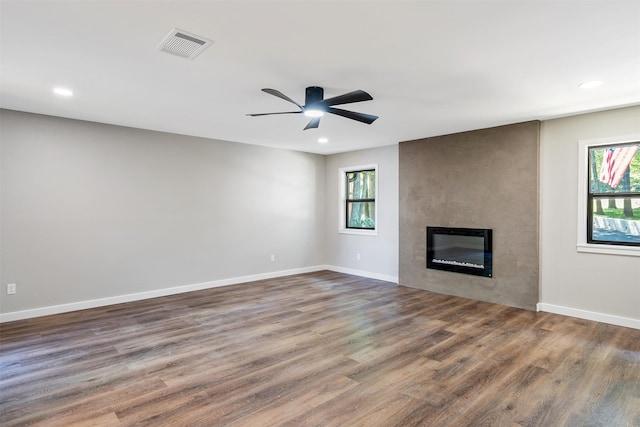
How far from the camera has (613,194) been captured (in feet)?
13.2

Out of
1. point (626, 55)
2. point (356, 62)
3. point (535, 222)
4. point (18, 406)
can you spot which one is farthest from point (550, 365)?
point (18, 406)

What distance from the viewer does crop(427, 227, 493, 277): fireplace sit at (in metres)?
4.94

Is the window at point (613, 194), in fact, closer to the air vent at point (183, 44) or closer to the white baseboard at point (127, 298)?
the air vent at point (183, 44)

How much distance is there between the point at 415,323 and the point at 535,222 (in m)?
2.13

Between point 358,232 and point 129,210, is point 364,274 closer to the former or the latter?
point 358,232

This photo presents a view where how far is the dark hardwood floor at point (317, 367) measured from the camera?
2.26 metres

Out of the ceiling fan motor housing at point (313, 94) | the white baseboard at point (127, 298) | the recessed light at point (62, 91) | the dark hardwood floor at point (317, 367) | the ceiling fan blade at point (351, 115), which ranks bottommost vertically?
the dark hardwood floor at point (317, 367)

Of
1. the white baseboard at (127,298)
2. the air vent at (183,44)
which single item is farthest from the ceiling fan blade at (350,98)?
the white baseboard at (127,298)

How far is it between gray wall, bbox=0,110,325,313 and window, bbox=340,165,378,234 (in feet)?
3.56

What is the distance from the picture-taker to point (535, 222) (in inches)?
177

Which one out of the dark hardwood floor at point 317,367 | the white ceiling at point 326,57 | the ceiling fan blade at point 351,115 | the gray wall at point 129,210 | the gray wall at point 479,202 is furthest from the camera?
the gray wall at point 479,202

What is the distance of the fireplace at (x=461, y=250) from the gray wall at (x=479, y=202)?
0.09 m

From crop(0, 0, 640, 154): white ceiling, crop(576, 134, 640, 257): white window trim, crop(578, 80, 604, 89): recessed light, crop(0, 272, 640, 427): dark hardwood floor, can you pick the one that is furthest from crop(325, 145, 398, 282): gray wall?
crop(578, 80, 604, 89): recessed light

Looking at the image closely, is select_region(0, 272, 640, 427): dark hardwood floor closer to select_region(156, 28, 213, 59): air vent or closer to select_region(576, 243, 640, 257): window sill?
select_region(576, 243, 640, 257): window sill
